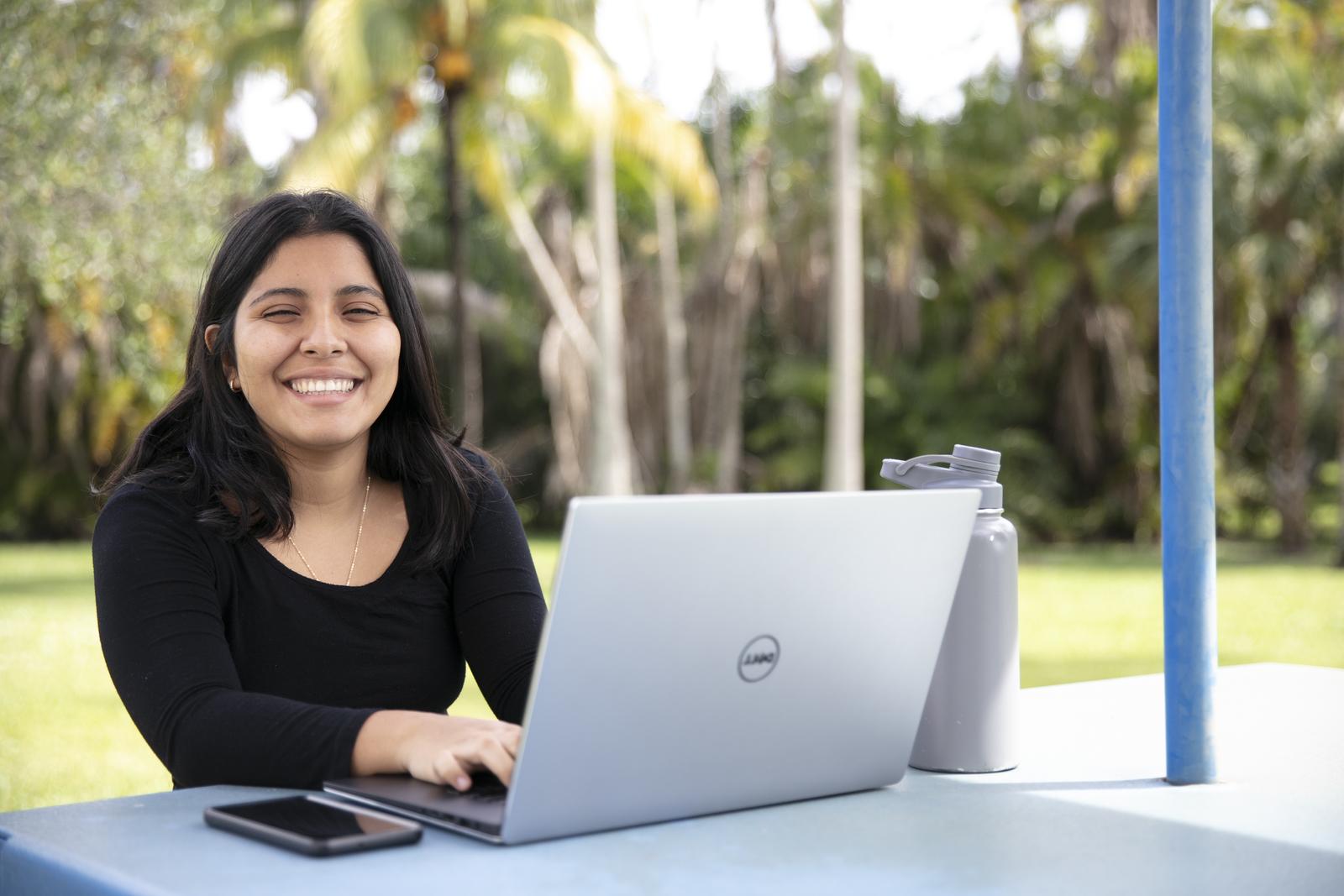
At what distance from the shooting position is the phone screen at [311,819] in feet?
4.46

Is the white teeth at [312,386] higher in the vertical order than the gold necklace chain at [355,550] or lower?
higher

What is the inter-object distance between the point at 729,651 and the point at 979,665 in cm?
46

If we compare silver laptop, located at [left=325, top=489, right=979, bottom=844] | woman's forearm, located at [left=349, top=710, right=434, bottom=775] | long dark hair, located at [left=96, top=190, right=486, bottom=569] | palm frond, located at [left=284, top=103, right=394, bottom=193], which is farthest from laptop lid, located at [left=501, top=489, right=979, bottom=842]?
palm frond, located at [left=284, top=103, right=394, bottom=193]

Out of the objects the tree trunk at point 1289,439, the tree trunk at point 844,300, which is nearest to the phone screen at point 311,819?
the tree trunk at point 844,300

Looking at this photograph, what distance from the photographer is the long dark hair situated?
2105mm

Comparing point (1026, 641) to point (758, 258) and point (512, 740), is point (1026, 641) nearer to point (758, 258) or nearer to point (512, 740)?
point (512, 740)

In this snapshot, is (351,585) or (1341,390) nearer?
(351,585)

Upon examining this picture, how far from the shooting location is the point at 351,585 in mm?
2164

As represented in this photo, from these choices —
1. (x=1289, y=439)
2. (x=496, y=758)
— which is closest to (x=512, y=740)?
(x=496, y=758)

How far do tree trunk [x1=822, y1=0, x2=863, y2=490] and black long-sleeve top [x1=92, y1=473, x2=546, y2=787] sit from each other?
44.1 ft

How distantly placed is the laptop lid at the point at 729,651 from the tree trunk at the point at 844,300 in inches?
553

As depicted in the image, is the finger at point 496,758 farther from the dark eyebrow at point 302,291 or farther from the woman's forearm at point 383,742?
the dark eyebrow at point 302,291

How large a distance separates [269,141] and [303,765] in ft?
74.5

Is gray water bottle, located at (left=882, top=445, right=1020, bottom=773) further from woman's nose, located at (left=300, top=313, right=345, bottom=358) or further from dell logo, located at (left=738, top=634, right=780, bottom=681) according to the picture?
woman's nose, located at (left=300, top=313, right=345, bottom=358)
